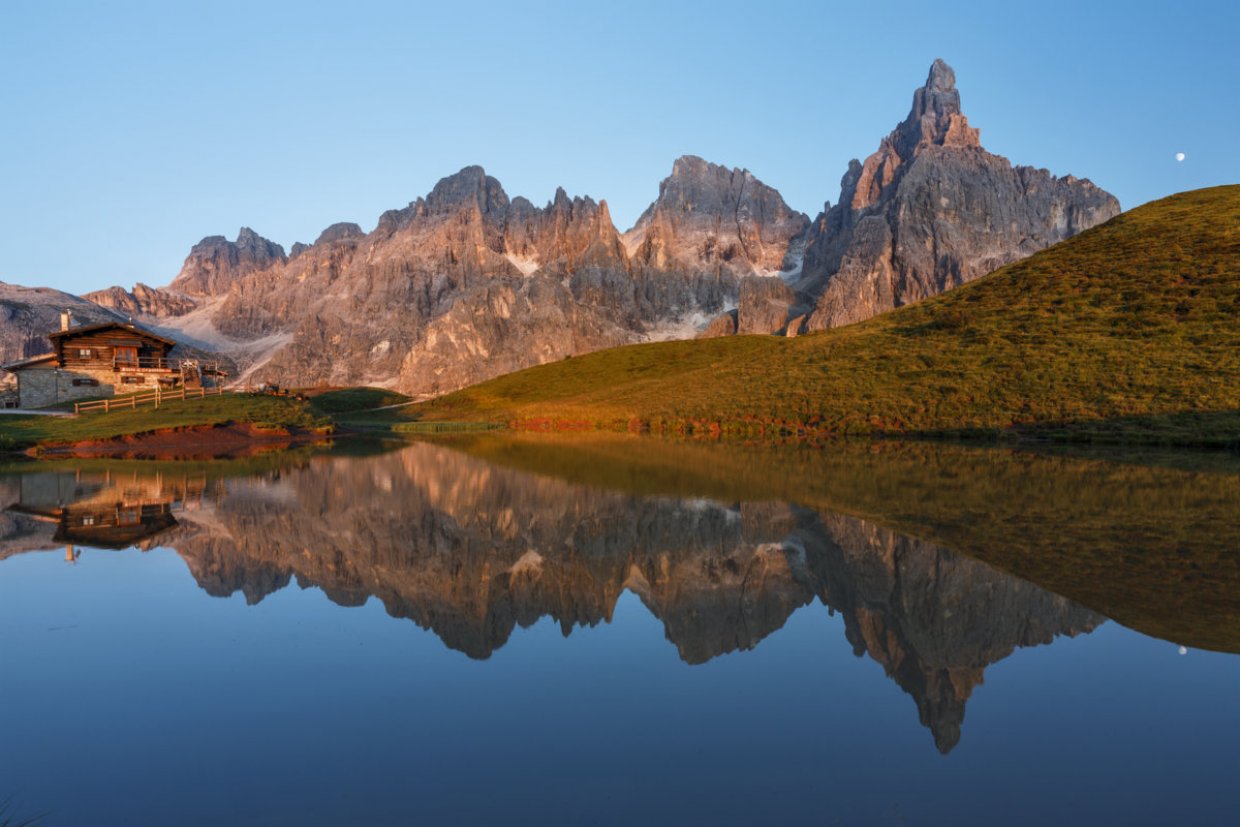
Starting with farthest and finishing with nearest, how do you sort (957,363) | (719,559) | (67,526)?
1. (957,363)
2. (67,526)
3. (719,559)

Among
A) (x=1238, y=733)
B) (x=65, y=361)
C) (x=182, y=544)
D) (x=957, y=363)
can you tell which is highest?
(x=65, y=361)

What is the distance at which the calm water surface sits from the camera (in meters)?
6.59

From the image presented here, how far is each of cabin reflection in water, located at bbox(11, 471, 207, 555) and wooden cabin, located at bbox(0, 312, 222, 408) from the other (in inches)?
1841

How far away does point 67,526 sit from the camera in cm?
2081

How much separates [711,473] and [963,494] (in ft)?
38.1

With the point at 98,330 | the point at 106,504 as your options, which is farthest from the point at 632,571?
the point at 98,330

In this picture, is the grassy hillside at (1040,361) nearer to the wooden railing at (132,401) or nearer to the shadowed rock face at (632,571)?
the wooden railing at (132,401)

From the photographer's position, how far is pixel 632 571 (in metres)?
15.1

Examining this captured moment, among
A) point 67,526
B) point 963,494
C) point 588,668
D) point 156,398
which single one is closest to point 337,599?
point 588,668

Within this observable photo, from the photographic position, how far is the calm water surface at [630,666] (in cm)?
659

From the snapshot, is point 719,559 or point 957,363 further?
point 957,363

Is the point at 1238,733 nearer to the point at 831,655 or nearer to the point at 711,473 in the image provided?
the point at 831,655

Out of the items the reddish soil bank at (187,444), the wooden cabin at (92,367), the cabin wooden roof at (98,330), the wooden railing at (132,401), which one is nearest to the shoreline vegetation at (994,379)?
the reddish soil bank at (187,444)

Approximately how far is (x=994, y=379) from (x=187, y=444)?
67.4 meters
